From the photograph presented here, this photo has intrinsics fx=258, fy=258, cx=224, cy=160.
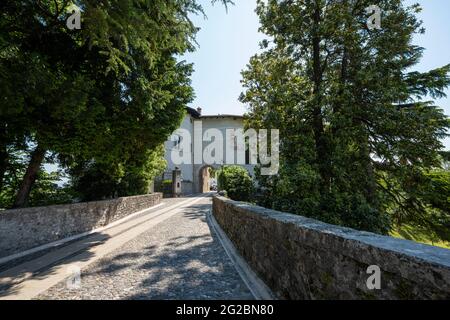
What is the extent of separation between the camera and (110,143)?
Result: 1024 centimetres

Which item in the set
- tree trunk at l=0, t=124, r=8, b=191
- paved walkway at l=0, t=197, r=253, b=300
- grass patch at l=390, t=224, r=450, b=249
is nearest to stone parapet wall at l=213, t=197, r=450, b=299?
paved walkway at l=0, t=197, r=253, b=300

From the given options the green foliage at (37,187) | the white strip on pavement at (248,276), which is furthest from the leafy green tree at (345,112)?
the green foliage at (37,187)

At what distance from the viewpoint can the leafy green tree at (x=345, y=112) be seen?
9.02 metres

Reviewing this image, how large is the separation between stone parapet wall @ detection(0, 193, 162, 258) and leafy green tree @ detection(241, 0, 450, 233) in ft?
24.3

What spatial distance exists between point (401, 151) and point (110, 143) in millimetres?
10896

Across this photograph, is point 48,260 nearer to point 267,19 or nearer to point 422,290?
point 422,290

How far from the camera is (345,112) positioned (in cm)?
914

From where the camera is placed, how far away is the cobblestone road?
4270 millimetres

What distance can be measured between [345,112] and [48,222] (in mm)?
10746

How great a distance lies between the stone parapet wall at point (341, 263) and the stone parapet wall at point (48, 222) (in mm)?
6717

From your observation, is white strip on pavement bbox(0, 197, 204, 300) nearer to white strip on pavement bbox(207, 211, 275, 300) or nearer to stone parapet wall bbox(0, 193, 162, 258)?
stone parapet wall bbox(0, 193, 162, 258)

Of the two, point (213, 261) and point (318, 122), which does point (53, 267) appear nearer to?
point (213, 261)

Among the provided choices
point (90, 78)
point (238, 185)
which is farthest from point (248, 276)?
point (238, 185)

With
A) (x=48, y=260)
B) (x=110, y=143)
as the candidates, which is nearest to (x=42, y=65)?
(x=110, y=143)
